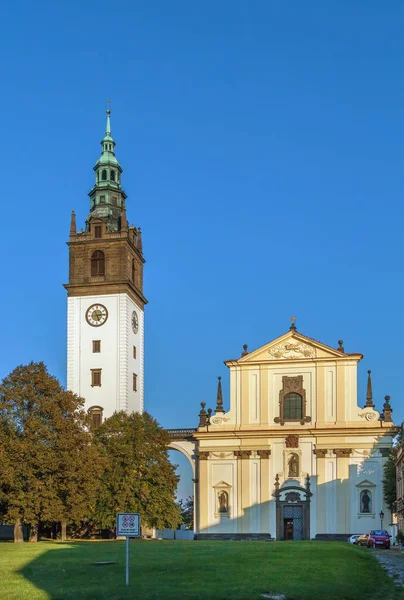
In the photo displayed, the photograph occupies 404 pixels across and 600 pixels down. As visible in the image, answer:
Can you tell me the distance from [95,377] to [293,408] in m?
16.1

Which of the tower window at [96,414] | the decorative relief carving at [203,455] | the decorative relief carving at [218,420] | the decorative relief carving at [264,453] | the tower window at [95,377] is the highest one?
the tower window at [95,377]

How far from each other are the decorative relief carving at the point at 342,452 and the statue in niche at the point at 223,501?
31.0 ft

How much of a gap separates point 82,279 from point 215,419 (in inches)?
629

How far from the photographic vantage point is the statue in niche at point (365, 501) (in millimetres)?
66938

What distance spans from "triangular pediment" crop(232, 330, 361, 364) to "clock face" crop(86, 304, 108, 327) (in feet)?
38.2

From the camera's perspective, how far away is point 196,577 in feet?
75.3

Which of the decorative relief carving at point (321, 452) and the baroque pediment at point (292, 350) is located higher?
the baroque pediment at point (292, 350)

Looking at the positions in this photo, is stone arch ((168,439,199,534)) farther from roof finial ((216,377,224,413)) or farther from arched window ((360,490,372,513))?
arched window ((360,490,372,513))

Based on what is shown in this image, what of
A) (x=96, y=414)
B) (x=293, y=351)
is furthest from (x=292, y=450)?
(x=96, y=414)

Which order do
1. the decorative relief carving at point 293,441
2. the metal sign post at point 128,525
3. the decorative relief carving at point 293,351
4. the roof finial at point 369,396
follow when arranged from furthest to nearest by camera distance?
1. the decorative relief carving at point 293,351
2. the roof finial at point 369,396
3. the decorative relief carving at point 293,441
4. the metal sign post at point 128,525

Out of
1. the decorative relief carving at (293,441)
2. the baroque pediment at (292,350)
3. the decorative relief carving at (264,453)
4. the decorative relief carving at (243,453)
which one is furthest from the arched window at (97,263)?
the decorative relief carving at (293,441)

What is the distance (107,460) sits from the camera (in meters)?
59.4

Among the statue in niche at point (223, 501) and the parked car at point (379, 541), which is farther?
the statue in niche at point (223, 501)

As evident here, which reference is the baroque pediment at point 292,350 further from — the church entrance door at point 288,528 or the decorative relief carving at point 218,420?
the church entrance door at point 288,528
